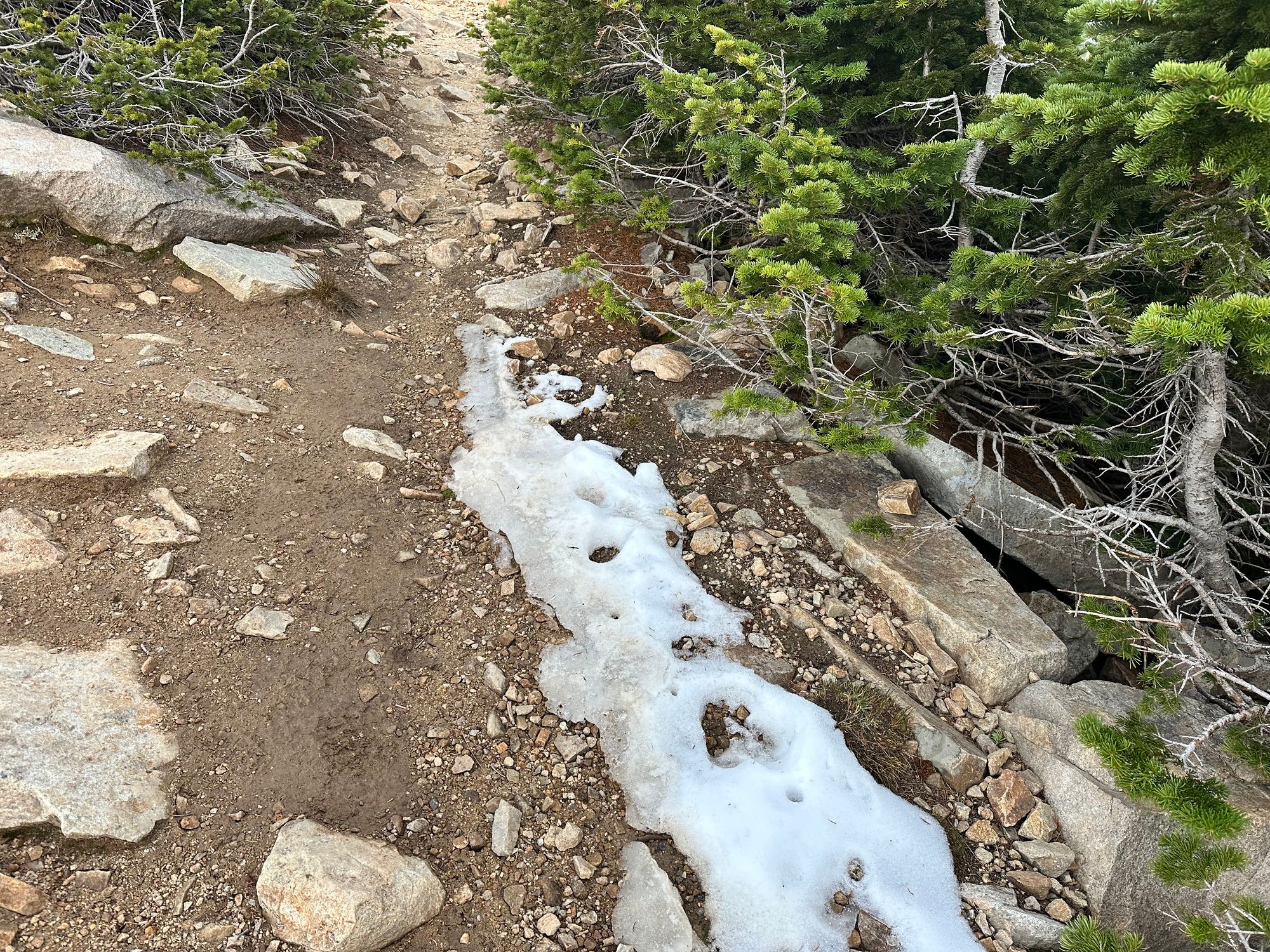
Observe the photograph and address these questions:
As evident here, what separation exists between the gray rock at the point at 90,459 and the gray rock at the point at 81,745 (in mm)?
1248

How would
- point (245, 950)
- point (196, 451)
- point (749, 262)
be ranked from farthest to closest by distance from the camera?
1. point (196, 451)
2. point (749, 262)
3. point (245, 950)

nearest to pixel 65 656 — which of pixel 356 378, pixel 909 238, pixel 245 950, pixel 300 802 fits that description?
pixel 300 802

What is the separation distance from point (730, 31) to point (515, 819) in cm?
598

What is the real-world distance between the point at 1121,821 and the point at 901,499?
232 cm

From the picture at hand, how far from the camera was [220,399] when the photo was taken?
542cm

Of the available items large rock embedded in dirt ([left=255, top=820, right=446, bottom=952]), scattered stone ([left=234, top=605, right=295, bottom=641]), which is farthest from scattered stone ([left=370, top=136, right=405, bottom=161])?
large rock embedded in dirt ([left=255, top=820, right=446, bottom=952])

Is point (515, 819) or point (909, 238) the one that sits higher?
point (909, 238)

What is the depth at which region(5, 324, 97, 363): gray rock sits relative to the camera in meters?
5.39

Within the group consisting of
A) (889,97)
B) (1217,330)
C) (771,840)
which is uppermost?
(889,97)

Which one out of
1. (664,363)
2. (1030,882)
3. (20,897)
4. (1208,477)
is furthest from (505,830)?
(1208,477)

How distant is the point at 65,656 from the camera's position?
360cm

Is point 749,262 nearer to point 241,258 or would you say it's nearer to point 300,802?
point 300,802

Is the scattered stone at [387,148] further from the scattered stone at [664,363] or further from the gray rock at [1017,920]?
the gray rock at [1017,920]

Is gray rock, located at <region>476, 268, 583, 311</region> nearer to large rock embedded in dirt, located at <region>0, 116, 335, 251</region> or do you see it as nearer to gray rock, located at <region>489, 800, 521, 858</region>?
large rock embedded in dirt, located at <region>0, 116, 335, 251</region>
